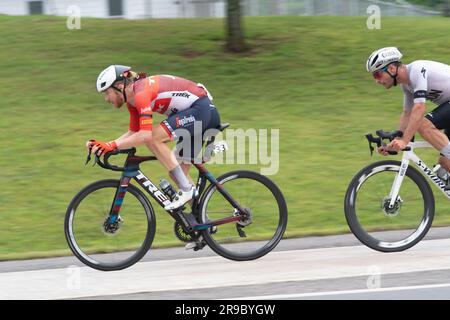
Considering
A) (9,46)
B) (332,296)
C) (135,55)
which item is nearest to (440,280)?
(332,296)

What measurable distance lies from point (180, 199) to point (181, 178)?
180 millimetres

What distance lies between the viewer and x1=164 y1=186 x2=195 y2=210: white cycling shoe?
795 centimetres

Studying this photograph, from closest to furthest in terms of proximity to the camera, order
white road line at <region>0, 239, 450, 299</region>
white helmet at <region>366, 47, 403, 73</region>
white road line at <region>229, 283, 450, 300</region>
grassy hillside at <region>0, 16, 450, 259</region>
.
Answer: white road line at <region>229, 283, 450, 300</region>
white road line at <region>0, 239, 450, 299</region>
white helmet at <region>366, 47, 403, 73</region>
grassy hillside at <region>0, 16, 450, 259</region>

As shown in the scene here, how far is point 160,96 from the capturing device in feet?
26.0

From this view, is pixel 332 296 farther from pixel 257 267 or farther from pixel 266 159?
pixel 266 159

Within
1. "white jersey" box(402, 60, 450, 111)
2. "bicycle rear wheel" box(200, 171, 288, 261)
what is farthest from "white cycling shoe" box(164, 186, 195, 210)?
"white jersey" box(402, 60, 450, 111)

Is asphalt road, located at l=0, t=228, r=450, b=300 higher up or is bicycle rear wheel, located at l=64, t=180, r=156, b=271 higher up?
bicycle rear wheel, located at l=64, t=180, r=156, b=271

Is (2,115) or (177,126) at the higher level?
(177,126)

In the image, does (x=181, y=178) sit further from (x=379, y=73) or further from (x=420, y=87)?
(x=420, y=87)

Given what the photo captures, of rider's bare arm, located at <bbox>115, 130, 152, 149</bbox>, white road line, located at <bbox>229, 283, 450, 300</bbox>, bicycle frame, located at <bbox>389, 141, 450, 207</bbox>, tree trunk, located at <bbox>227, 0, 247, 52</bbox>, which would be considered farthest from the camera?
tree trunk, located at <bbox>227, 0, 247, 52</bbox>

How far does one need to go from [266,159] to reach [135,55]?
16.5ft

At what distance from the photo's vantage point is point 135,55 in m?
16.2

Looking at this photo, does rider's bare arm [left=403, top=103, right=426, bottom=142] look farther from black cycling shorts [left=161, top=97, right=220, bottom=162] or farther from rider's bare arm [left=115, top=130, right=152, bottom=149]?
rider's bare arm [left=115, top=130, right=152, bottom=149]

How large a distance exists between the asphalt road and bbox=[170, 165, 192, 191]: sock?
26.9 inches
